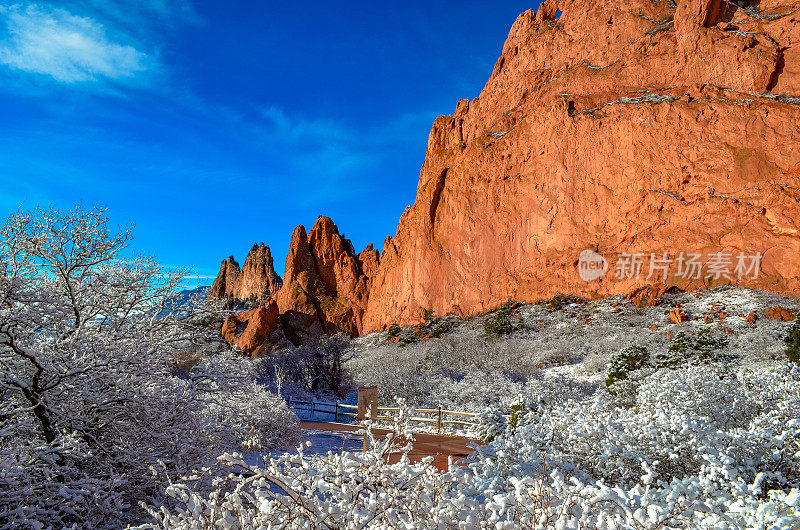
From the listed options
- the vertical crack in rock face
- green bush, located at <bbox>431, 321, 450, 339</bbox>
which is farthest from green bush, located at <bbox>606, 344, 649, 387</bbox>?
the vertical crack in rock face

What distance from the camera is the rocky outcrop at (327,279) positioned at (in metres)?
51.7

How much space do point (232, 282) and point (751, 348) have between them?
261 feet

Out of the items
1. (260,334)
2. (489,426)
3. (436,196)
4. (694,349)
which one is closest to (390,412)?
(489,426)

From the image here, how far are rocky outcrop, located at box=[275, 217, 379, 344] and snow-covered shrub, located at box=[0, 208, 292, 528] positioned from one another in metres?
41.7

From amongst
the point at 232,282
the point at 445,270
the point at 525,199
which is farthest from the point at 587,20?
the point at 232,282

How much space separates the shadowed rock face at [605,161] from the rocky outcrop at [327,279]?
858mm

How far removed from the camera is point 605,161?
3462cm

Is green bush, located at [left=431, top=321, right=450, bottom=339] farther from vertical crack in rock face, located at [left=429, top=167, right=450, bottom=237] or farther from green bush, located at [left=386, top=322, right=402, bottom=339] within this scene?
vertical crack in rock face, located at [left=429, top=167, right=450, bottom=237]

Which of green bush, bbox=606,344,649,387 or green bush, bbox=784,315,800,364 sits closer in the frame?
green bush, bbox=784,315,800,364

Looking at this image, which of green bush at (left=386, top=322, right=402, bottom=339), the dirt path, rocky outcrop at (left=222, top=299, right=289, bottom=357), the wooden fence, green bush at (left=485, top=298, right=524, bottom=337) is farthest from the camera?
green bush at (left=386, top=322, right=402, bottom=339)

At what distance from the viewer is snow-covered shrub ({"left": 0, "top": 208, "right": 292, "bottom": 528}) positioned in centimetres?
433

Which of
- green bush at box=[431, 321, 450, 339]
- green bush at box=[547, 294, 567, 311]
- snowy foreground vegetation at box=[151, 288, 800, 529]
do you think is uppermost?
green bush at box=[547, 294, 567, 311]

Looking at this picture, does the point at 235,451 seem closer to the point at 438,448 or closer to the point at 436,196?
the point at 438,448

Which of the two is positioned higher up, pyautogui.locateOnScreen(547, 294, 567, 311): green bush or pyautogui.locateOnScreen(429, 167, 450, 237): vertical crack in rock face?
pyautogui.locateOnScreen(429, 167, 450, 237): vertical crack in rock face
